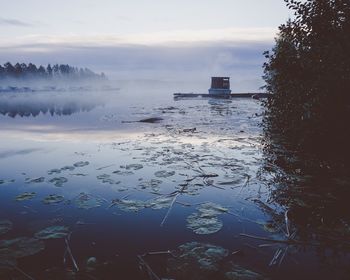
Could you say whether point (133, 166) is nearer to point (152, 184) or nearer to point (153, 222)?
point (152, 184)

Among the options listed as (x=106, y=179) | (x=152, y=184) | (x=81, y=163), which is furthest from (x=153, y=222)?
(x=81, y=163)

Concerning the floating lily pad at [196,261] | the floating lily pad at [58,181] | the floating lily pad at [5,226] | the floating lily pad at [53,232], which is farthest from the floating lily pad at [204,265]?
the floating lily pad at [58,181]

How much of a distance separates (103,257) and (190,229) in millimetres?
1938

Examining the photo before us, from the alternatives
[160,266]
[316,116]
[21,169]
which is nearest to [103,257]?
[160,266]

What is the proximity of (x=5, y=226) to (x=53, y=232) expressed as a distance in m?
1.20

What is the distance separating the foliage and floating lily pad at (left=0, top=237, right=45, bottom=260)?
10.7 metres

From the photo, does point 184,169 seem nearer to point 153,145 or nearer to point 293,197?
point 293,197

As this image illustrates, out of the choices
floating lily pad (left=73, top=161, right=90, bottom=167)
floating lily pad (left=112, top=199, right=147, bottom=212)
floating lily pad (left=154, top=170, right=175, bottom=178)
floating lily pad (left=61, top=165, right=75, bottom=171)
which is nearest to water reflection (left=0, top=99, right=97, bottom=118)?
floating lily pad (left=73, top=161, right=90, bottom=167)

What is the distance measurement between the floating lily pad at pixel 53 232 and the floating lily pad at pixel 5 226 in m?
0.77

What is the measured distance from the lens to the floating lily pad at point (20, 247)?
5328 millimetres

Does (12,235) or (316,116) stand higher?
(316,116)

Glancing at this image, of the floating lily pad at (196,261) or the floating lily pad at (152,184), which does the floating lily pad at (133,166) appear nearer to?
the floating lily pad at (152,184)

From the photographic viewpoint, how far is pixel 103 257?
17.7ft

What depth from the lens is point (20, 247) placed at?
5.61 meters
